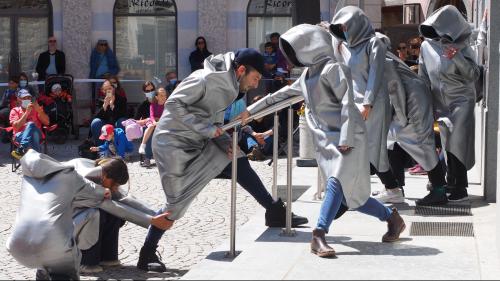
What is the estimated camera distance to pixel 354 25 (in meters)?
10.3

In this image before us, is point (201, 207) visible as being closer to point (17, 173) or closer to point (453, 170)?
point (453, 170)

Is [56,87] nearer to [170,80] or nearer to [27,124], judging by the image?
[170,80]

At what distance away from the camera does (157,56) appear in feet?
82.6

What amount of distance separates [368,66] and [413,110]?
92cm

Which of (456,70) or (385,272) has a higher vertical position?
(456,70)

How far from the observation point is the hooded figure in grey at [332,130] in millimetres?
8367

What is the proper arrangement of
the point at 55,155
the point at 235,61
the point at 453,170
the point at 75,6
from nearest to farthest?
the point at 235,61
the point at 453,170
the point at 55,155
the point at 75,6

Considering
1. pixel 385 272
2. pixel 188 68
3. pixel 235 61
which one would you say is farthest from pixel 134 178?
pixel 188 68

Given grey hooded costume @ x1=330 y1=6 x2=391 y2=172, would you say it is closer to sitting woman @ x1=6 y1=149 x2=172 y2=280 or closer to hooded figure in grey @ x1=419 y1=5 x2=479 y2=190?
hooded figure in grey @ x1=419 y1=5 x2=479 y2=190

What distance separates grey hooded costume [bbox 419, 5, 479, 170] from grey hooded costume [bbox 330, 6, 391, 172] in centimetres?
82

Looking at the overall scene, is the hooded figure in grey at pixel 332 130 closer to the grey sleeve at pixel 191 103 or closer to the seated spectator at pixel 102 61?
the grey sleeve at pixel 191 103

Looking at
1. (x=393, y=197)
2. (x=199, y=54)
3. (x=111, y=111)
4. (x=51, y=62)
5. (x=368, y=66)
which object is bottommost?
(x=393, y=197)

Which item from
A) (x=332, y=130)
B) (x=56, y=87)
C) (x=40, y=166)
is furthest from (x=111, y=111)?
(x=40, y=166)

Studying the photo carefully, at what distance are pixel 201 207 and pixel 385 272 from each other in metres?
4.78
